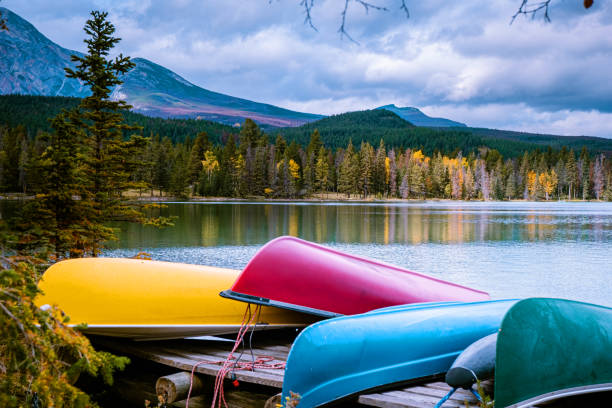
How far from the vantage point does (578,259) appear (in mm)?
17750

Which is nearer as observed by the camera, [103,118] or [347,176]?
[103,118]

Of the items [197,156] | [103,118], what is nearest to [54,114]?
[197,156]

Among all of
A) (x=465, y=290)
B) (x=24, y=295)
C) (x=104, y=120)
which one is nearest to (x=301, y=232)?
(x=104, y=120)

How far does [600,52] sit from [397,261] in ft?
47.8

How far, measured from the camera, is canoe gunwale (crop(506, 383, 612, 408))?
3.12 m

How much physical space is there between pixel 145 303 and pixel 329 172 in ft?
296

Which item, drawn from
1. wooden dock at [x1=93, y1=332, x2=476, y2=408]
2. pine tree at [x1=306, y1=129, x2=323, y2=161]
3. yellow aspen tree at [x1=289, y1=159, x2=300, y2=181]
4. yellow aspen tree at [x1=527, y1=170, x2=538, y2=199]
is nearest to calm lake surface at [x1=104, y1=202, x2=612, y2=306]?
wooden dock at [x1=93, y1=332, x2=476, y2=408]

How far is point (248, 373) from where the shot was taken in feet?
13.4

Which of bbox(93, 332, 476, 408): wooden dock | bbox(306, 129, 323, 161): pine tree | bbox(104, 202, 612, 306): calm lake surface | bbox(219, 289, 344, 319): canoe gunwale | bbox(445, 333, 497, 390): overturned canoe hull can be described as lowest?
bbox(104, 202, 612, 306): calm lake surface

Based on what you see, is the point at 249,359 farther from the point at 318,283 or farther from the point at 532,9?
the point at 532,9

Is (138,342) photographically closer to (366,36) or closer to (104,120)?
(366,36)

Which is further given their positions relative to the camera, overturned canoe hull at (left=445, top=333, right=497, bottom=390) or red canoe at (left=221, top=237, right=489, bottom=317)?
red canoe at (left=221, top=237, right=489, bottom=317)

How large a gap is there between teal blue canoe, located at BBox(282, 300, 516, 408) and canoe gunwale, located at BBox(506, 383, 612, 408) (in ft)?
2.63

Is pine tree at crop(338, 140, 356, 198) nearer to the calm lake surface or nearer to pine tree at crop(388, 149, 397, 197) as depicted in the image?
pine tree at crop(388, 149, 397, 197)
